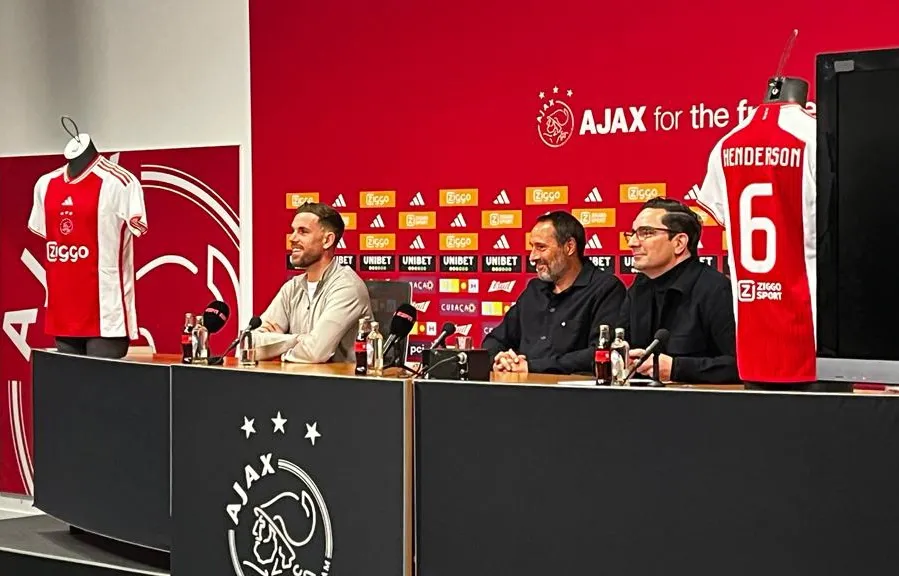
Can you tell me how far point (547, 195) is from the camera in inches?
226

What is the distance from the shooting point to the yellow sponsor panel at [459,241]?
19.5 feet

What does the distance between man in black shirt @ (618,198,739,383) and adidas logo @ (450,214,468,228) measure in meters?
1.88

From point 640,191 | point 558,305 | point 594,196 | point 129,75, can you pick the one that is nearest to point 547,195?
point 594,196

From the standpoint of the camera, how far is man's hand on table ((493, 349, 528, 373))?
4.04 m

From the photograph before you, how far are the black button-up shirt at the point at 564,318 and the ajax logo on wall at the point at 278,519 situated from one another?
97cm

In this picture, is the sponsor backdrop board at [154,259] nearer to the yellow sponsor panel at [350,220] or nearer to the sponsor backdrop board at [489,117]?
the sponsor backdrop board at [489,117]

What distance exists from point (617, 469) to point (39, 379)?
244cm

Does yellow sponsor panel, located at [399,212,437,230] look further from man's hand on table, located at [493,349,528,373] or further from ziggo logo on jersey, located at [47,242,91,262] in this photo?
man's hand on table, located at [493,349,528,373]

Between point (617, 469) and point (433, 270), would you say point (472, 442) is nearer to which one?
point (617, 469)

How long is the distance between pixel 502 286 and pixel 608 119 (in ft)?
2.97

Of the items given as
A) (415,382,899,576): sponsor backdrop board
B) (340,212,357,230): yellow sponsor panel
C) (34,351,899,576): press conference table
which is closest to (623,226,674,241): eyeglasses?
(34,351,899,576): press conference table

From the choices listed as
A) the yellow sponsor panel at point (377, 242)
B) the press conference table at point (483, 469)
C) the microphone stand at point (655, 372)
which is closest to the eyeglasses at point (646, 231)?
the press conference table at point (483, 469)

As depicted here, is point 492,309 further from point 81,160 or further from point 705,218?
point 81,160

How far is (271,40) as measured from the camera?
646 centimetres
